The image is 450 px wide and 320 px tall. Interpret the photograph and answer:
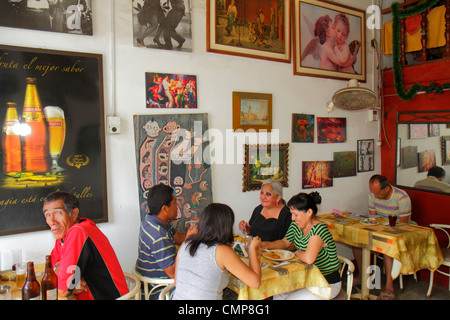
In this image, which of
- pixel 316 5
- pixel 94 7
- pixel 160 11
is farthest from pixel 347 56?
pixel 94 7

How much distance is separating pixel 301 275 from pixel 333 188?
2324 millimetres

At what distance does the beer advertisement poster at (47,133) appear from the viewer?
105 inches

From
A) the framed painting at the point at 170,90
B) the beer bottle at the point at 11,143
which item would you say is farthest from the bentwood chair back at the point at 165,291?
the framed painting at the point at 170,90

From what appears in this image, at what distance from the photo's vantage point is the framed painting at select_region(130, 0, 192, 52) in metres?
3.17

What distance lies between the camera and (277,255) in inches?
107

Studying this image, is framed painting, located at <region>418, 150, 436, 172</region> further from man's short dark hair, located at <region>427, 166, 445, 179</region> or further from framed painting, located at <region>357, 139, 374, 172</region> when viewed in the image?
framed painting, located at <region>357, 139, 374, 172</region>

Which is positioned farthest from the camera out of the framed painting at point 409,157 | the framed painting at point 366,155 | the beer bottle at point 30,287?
the framed painting at point 366,155

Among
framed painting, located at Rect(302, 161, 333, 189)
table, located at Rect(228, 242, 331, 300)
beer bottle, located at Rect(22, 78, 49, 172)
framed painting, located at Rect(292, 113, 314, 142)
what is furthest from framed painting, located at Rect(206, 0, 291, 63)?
table, located at Rect(228, 242, 331, 300)

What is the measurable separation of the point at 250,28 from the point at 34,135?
2.42 metres

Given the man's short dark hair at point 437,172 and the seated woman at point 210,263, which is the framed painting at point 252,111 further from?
the man's short dark hair at point 437,172

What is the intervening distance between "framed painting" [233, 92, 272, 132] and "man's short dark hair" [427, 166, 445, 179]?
2.19 m

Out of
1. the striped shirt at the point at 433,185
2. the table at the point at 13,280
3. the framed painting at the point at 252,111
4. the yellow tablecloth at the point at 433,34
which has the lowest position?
the table at the point at 13,280

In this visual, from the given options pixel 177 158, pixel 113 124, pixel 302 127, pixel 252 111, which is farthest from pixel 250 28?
pixel 113 124

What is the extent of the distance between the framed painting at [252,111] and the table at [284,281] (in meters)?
1.62
